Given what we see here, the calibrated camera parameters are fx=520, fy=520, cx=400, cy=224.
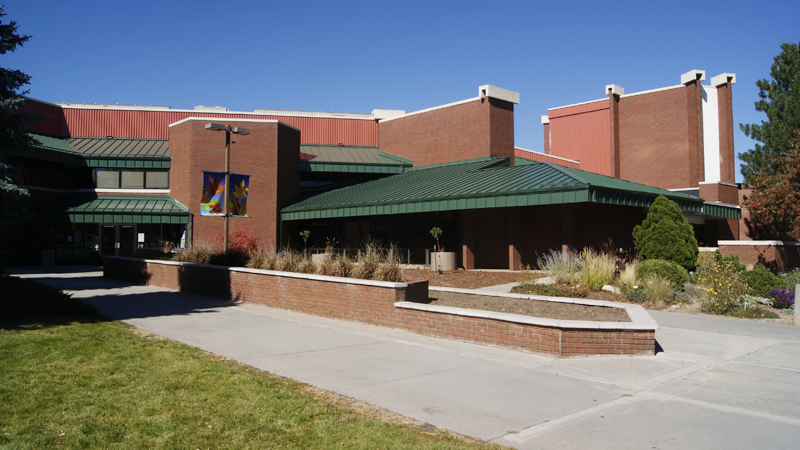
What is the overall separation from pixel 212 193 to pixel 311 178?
1441 centimetres

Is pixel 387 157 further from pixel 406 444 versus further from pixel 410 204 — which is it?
pixel 406 444

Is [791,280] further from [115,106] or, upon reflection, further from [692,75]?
[115,106]

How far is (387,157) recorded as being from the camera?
33.0 m

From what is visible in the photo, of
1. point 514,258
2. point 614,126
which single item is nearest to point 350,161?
point 514,258

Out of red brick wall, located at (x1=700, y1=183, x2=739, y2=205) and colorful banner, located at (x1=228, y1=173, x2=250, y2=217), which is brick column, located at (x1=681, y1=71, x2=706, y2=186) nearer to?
red brick wall, located at (x1=700, y1=183, x2=739, y2=205)

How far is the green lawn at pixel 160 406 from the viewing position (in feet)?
14.4

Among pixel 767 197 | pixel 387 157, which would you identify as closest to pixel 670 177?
pixel 767 197

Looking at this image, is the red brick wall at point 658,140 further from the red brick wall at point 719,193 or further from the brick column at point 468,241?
the brick column at point 468,241

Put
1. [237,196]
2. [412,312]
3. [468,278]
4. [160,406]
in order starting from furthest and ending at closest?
[468,278]
[237,196]
[412,312]
[160,406]

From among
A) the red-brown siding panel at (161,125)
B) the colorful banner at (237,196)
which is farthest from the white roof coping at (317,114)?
the colorful banner at (237,196)

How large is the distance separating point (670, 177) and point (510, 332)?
28.7 meters

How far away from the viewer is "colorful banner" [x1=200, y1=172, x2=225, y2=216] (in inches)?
702

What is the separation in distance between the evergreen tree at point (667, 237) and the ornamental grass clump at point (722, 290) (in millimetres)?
2968

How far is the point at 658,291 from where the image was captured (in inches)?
531
